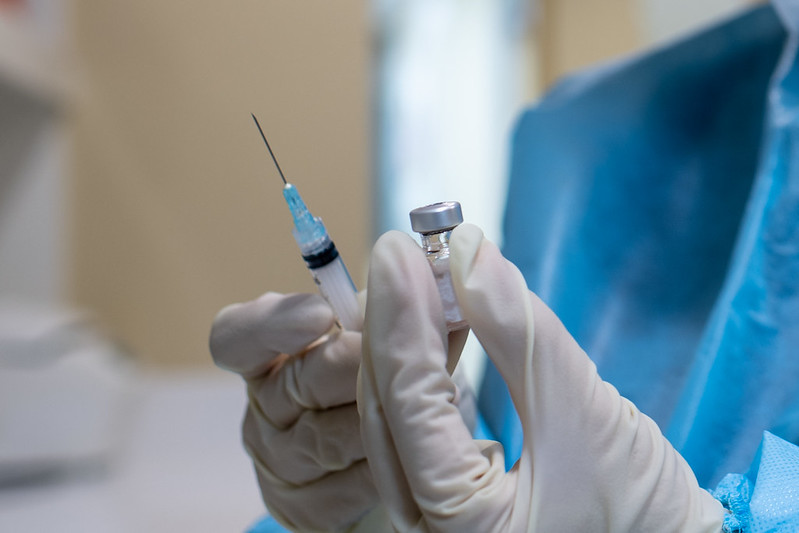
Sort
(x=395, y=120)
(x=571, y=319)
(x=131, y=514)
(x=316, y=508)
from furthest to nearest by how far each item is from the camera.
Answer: (x=395, y=120)
(x=131, y=514)
(x=571, y=319)
(x=316, y=508)

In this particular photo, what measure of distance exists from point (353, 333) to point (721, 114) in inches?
22.3

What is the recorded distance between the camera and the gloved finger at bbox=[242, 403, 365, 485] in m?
0.39

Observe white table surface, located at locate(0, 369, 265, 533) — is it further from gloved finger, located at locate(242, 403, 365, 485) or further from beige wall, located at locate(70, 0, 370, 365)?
gloved finger, located at locate(242, 403, 365, 485)

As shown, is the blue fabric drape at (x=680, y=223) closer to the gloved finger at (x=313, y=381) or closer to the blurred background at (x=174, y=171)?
the gloved finger at (x=313, y=381)

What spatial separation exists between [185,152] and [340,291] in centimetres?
130

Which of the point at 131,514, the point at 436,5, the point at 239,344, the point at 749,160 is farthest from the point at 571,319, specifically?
the point at 436,5

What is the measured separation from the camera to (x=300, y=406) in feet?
1.35

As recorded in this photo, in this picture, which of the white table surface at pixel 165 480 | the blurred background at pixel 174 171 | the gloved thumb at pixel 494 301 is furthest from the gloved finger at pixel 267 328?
the blurred background at pixel 174 171

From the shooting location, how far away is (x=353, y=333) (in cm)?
38

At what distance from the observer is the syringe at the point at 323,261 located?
373 millimetres

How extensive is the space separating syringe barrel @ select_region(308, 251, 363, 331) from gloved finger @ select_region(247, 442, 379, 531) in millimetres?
91

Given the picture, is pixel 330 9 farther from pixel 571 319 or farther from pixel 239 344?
pixel 239 344

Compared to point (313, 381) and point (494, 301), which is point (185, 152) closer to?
point (313, 381)

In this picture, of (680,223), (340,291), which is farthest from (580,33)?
(340,291)
